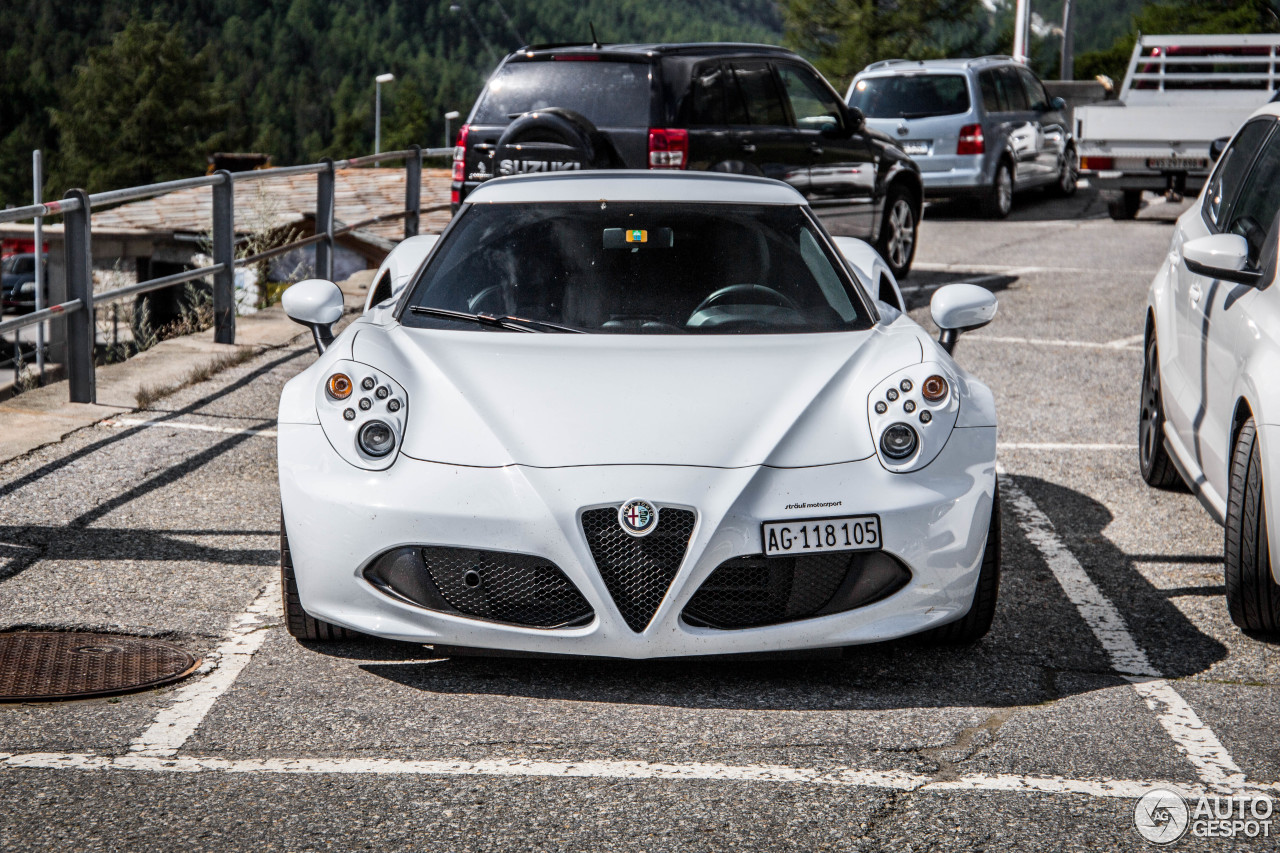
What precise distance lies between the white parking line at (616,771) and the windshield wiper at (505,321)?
162cm

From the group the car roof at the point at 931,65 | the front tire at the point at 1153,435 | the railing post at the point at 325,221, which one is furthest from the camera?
the car roof at the point at 931,65

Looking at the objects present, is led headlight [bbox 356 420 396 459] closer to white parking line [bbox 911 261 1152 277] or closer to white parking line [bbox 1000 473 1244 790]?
white parking line [bbox 1000 473 1244 790]

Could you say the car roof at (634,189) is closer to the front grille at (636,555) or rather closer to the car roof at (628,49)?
the front grille at (636,555)

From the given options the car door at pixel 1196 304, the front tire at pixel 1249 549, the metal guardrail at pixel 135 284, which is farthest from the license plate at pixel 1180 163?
the front tire at pixel 1249 549

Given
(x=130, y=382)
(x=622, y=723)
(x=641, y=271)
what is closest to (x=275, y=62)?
(x=130, y=382)

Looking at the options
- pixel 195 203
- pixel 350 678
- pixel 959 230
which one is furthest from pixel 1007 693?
pixel 195 203

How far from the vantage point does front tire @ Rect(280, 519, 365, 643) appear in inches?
169

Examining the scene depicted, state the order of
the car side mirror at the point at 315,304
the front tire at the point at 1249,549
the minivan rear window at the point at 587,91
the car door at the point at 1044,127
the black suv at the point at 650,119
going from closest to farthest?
the front tire at the point at 1249,549
the car side mirror at the point at 315,304
the black suv at the point at 650,119
the minivan rear window at the point at 587,91
the car door at the point at 1044,127

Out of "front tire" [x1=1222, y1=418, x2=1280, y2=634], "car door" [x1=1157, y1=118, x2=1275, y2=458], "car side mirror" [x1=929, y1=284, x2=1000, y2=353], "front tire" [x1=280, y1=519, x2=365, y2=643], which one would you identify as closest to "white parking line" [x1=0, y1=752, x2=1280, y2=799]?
"front tire" [x1=280, y1=519, x2=365, y2=643]

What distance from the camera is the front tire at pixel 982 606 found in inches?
171

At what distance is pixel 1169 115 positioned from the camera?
16344mm

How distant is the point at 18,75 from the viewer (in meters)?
134

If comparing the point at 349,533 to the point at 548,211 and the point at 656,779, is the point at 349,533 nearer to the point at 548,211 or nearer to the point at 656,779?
the point at 656,779

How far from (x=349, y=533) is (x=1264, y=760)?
2.35m
